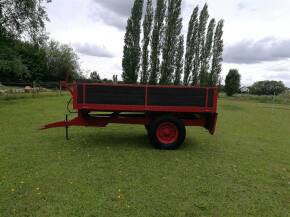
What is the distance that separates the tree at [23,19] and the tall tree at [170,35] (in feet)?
54.1

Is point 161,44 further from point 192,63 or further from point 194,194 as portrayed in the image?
point 194,194

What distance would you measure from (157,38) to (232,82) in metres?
18.1

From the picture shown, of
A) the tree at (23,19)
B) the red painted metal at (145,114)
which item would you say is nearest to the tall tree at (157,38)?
the tree at (23,19)

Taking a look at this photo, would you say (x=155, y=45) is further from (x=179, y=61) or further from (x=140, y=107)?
(x=140, y=107)

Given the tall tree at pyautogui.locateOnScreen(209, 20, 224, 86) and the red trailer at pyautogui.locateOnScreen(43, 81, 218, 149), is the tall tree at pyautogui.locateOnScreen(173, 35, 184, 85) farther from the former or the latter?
the red trailer at pyautogui.locateOnScreen(43, 81, 218, 149)

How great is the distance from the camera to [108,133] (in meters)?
9.31

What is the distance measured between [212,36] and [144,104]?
37.9 m

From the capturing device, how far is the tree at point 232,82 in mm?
48531

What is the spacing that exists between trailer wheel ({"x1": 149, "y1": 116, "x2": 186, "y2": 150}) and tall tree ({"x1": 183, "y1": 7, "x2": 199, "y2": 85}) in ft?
102

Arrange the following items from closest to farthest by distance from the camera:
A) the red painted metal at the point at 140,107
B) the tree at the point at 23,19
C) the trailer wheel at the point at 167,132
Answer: the red painted metal at the point at 140,107 < the trailer wheel at the point at 167,132 < the tree at the point at 23,19

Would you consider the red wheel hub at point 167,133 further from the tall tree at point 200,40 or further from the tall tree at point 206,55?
the tall tree at point 206,55

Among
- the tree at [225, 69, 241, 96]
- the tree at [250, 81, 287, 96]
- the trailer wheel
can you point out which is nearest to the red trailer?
Answer: the trailer wheel

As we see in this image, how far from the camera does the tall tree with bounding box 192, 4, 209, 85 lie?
1565 inches

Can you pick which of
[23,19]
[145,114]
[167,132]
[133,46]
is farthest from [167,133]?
[133,46]
